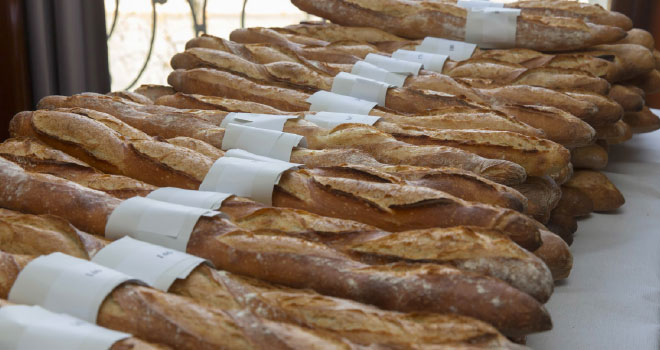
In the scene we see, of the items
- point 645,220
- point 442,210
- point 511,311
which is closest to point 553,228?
point 645,220

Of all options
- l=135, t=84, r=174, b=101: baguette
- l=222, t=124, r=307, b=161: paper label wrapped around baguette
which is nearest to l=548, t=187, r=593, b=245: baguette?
l=222, t=124, r=307, b=161: paper label wrapped around baguette

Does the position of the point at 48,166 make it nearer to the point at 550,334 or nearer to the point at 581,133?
the point at 550,334

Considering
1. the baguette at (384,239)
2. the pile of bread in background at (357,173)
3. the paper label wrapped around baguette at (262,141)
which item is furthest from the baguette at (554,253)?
the paper label wrapped around baguette at (262,141)

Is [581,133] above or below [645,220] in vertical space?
above

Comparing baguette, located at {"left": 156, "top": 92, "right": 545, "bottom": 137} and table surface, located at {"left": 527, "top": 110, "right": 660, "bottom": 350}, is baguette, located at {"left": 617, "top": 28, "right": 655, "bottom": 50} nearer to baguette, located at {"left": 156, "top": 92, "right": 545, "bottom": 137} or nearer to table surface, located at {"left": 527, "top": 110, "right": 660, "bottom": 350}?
table surface, located at {"left": 527, "top": 110, "right": 660, "bottom": 350}

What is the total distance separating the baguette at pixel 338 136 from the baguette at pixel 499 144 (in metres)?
0.04

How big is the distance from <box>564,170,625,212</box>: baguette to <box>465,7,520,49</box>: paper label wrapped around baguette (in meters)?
0.51

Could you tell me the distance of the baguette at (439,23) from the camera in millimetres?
2068

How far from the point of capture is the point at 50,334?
2.74ft

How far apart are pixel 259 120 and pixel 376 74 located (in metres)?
0.49

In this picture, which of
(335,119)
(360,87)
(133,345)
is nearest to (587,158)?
(360,87)

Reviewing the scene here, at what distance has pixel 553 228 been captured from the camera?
161 centimetres

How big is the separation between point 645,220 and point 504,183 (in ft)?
2.21

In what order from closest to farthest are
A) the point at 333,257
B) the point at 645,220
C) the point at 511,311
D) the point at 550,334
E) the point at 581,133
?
Result: the point at 511,311 < the point at 333,257 < the point at 550,334 < the point at 581,133 < the point at 645,220
